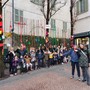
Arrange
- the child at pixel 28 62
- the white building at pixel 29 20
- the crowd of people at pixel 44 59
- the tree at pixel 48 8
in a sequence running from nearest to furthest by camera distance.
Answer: the crowd of people at pixel 44 59 → the child at pixel 28 62 → the white building at pixel 29 20 → the tree at pixel 48 8

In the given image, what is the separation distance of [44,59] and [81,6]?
19.7m

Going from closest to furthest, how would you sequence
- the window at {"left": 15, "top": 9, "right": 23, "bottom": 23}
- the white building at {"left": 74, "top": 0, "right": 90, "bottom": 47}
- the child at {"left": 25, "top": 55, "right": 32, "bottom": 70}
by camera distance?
the child at {"left": 25, "top": 55, "right": 32, "bottom": 70} < the window at {"left": 15, "top": 9, "right": 23, "bottom": 23} < the white building at {"left": 74, "top": 0, "right": 90, "bottom": 47}

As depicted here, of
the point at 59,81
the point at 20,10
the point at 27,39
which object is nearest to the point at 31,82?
the point at 59,81

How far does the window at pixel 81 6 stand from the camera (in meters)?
40.3

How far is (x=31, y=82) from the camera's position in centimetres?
1523

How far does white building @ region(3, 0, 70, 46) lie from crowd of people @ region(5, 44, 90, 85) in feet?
13.1

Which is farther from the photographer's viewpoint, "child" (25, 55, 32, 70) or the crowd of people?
"child" (25, 55, 32, 70)

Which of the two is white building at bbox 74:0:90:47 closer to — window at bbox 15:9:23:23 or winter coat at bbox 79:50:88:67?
window at bbox 15:9:23:23

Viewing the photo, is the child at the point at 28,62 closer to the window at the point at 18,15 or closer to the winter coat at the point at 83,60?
the winter coat at the point at 83,60

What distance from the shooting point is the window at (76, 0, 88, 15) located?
40.3 meters

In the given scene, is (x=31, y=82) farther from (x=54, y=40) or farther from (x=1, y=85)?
(x=54, y=40)

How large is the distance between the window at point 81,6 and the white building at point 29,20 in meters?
4.01

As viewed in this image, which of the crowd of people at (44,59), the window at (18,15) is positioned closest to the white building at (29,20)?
the window at (18,15)

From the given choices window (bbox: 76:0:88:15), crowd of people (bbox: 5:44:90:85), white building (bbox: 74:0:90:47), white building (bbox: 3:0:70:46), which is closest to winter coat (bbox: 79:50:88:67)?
crowd of people (bbox: 5:44:90:85)
